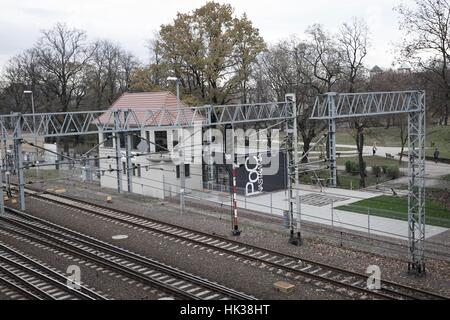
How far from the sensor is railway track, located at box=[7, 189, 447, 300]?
13258 mm

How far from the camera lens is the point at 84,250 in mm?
17766

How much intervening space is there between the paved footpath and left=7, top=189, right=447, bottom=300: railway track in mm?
4099

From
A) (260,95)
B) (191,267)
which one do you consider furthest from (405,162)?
(191,267)

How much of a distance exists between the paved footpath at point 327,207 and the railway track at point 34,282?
1063 centimetres

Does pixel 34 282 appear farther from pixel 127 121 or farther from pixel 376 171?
pixel 376 171

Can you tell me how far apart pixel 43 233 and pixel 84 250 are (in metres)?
4.08

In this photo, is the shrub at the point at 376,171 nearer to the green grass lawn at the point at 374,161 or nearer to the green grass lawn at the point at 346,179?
the green grass lawn at the point at 346,179

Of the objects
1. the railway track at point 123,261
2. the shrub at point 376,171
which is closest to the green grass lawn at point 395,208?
the shrub at point 376,171

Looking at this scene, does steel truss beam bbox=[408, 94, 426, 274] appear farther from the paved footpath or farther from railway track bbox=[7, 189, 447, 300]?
the paved footpath

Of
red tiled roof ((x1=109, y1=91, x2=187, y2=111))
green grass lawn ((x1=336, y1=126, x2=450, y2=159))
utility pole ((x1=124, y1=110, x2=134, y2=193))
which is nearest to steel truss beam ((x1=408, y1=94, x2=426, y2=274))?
utility pole ((x1=124, y1=110, x2=134, y2=193))

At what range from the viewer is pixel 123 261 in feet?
54.6

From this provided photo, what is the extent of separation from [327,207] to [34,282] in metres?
16.5

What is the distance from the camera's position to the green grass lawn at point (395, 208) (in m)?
22.9
